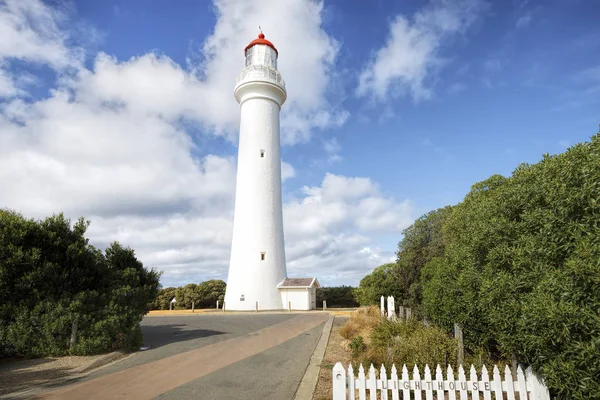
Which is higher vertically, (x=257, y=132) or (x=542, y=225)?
(x=257, y=132)

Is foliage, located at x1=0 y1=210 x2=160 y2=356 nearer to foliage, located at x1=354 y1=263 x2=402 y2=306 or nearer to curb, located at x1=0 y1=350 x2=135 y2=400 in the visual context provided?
curb, located at x1=0 y1=350 x2=135 y2=400

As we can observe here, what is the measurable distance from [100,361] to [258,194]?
67.1 ft

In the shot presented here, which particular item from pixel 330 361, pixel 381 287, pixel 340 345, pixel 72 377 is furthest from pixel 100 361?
pixel 381 287

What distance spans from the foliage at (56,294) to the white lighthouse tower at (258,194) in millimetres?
16612

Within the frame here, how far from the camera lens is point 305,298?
3020 cm

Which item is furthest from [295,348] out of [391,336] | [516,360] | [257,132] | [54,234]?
[257,132]

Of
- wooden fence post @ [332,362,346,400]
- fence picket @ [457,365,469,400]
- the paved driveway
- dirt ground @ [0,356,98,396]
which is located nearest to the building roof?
the paved driveway

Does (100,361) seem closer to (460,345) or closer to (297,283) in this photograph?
(460,345)

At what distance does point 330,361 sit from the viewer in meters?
9.61

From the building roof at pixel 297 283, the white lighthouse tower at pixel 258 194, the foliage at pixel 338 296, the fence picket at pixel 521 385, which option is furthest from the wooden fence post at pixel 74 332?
the foliage at pixel 338 296

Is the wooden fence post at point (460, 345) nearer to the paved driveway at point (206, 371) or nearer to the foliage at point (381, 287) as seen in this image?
the paved driveway at point (206, 371)

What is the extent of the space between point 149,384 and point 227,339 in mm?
6318

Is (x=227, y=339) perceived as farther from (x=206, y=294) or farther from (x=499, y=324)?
(x=206, y=294)

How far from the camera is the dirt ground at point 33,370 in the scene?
7.97 meters
